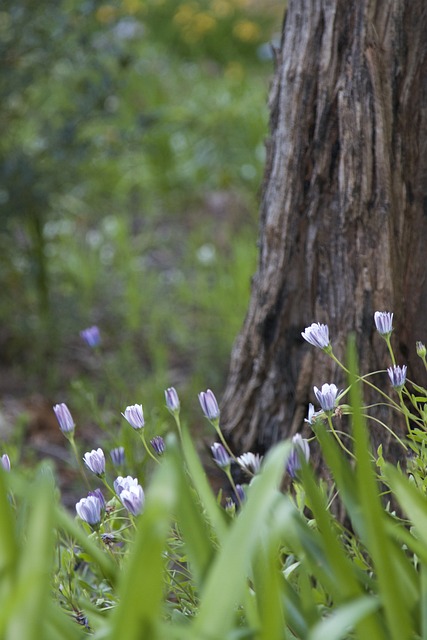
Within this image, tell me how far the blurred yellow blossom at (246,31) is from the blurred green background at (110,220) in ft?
4.75

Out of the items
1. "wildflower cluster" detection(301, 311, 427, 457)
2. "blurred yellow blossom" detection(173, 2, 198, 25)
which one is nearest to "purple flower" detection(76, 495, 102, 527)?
"wildflower cluster" detection(301, 311, 427, 457)

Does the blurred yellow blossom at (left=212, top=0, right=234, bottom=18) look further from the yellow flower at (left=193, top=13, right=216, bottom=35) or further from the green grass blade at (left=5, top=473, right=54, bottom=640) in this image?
the green grass blade at (left=5, top=473, right=54, bottom=640)

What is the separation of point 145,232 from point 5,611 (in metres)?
4.38

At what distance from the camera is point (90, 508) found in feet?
4.52

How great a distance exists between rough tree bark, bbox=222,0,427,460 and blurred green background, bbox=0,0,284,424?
0.40 meters

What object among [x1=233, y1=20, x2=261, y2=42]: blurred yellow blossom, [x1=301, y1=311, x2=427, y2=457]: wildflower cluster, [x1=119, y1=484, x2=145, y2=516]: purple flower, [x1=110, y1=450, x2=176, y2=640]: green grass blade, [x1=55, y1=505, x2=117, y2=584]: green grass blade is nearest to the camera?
[x1=110, y1=450, x2=176, y2=640]: green grass blade

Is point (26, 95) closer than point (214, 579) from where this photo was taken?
No

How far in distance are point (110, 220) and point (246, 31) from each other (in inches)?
112

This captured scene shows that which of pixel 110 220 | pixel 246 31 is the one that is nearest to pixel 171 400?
pixel 110 220

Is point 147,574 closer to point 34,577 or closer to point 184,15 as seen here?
point 34,577

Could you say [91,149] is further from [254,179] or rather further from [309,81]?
[309,81]

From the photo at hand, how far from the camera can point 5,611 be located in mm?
824

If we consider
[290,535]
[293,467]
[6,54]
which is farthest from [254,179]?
[290,535]

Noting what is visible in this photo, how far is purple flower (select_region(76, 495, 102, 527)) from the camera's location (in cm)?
137
